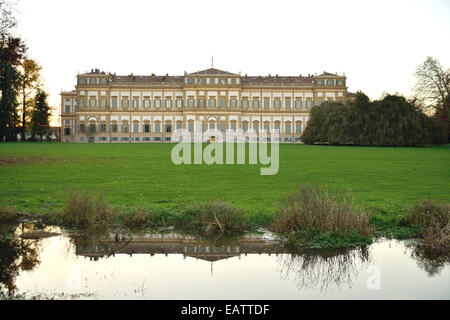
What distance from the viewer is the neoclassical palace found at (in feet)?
223

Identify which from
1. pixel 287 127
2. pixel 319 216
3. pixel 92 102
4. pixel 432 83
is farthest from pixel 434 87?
pixel 92 102

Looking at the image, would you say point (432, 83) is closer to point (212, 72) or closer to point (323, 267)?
point (212, 72)

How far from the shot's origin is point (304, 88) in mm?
70125

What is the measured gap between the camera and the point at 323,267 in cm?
486

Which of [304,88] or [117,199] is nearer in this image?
[117,199]

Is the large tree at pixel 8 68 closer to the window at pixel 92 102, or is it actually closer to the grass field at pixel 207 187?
the grass field at pixel 207 187

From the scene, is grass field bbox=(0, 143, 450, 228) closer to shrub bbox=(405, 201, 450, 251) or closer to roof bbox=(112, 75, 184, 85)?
shrub bbox=(405, 201, 450, 251)

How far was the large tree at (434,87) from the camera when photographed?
147 feet

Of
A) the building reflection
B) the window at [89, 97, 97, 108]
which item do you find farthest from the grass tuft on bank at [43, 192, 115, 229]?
the window at [89, 97, 97, 108]

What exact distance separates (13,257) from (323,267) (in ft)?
12.3

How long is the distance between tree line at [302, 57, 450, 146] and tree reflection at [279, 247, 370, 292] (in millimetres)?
38953
